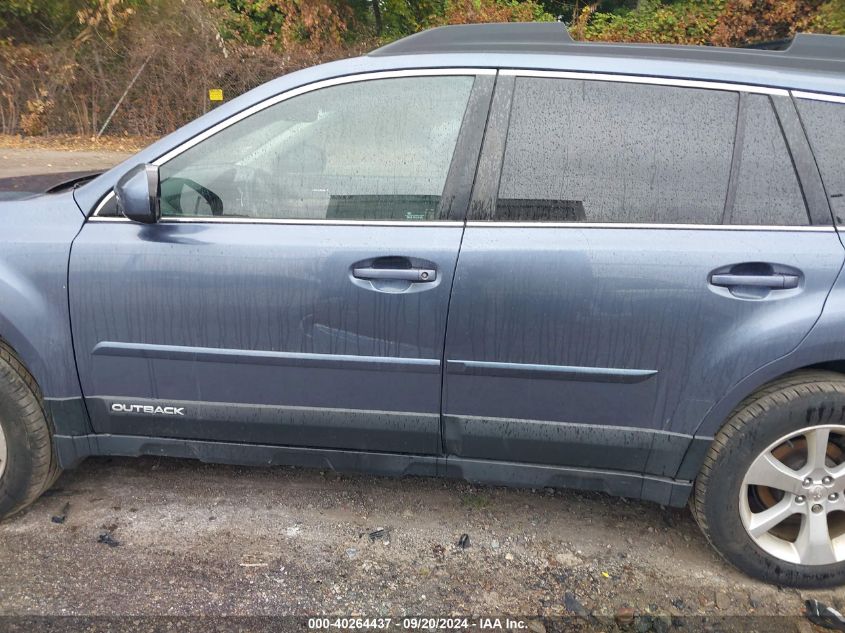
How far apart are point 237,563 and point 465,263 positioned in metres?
1.42

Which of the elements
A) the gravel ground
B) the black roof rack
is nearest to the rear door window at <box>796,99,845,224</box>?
the black roof rack

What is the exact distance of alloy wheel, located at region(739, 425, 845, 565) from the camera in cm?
236

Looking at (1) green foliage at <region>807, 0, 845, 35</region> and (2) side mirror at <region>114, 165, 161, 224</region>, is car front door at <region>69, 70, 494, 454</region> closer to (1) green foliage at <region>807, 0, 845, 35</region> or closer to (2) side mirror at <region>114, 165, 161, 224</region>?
(2) side mirror at <region>114, 165, 161, 224</region>

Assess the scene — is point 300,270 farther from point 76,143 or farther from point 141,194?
point 76,143

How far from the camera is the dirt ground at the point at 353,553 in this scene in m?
2.36

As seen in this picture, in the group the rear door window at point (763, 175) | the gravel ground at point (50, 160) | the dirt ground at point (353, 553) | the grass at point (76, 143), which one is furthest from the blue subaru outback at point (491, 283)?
the grass at point (76, 143)

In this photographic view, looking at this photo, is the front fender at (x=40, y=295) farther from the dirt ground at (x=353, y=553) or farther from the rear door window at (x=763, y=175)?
the rear door window at (x=763, y=175)

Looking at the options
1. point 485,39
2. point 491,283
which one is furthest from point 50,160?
point 491,283

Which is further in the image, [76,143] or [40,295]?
[76,143]

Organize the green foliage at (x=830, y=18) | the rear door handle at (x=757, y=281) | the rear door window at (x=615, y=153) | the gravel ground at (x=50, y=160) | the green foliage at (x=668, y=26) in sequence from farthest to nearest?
1. the green foliage at (x=668, y=26)
2. the green foliage at (x=830, y=18)
3. the gravel ground at (x=50, y=160)
4. the rear door window at (x=615, y=153)
5. the rear door handle at (x=757, y=281)

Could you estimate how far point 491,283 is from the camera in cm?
231

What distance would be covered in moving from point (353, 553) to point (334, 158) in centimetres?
151

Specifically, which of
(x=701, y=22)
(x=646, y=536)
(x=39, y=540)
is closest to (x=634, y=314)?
(x=646, y=536)

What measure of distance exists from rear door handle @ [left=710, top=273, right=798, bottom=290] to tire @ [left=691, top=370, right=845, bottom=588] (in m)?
0.35
